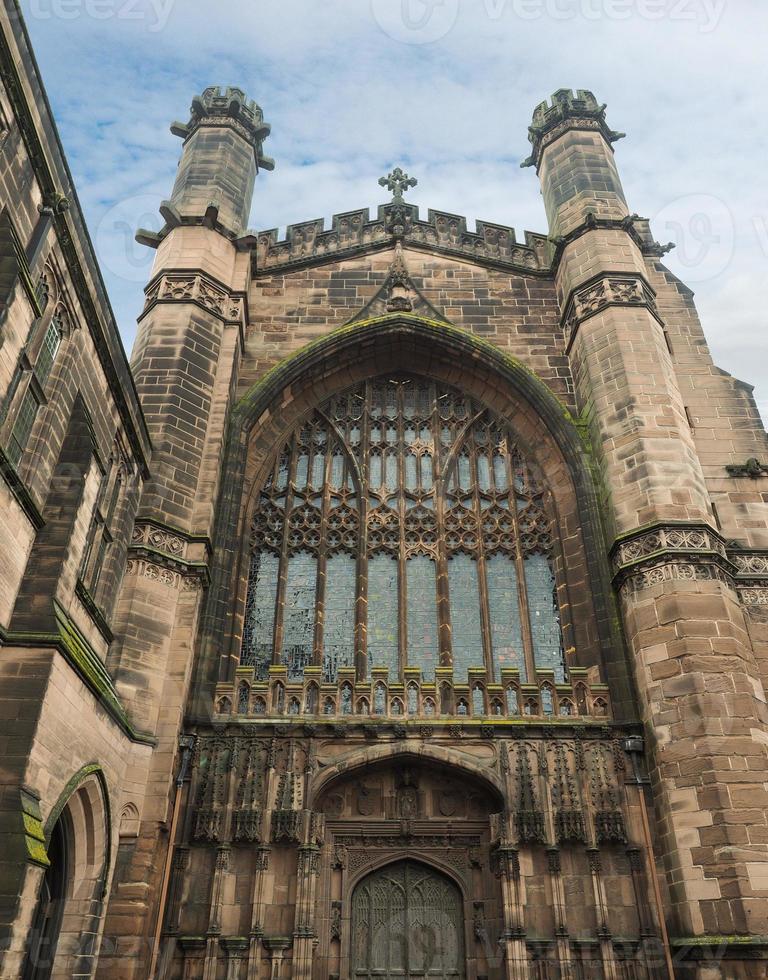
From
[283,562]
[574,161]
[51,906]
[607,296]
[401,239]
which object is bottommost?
[51,906]

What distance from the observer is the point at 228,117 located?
1788 centimetres

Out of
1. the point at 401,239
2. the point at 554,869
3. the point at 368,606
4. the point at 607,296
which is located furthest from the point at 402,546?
the point at 401,239

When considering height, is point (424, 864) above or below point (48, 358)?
below

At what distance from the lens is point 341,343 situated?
15.6 m

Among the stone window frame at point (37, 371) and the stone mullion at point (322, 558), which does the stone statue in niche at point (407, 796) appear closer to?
the stone mullion at point (322, 558)

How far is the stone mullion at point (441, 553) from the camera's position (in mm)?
12961

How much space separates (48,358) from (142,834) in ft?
18.2

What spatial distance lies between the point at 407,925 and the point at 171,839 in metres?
3.18

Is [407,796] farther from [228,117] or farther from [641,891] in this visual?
[228,117]

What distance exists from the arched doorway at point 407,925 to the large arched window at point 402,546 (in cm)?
291

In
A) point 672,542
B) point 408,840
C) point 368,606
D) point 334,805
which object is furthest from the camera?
point 368,606

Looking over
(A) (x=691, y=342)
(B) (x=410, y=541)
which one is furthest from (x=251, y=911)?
(A) (x=691, y=342)

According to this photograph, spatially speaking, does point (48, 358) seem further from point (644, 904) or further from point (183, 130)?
point (183, 130)

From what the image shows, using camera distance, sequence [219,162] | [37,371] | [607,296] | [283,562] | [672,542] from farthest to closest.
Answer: [219,162] < [607,296] < [283,562] < [672,542] < [37,371]
